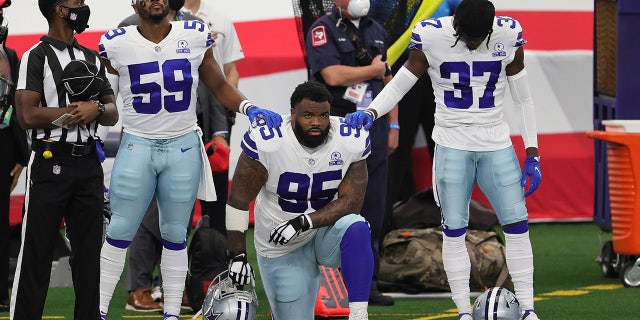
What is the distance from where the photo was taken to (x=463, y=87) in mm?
7840

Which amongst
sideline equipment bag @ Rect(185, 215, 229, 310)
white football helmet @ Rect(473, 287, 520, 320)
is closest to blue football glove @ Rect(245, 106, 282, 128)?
white football helmet @ Rect(473, 287, 520, 320)

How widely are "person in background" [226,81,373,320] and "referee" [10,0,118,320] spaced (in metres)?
0.67

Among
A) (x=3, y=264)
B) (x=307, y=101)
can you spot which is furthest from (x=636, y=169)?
(x=3, y=264)

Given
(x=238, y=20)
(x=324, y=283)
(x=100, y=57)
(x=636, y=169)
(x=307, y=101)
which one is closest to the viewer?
(x=307, y=101)

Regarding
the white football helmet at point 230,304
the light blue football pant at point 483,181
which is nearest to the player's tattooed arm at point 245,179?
the white football helmet at point 230,304

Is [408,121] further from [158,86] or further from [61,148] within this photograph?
[61,148]

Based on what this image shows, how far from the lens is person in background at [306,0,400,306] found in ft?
29.7

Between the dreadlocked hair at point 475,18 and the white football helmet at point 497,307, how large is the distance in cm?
129

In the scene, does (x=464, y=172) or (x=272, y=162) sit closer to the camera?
(x=272, y=162)

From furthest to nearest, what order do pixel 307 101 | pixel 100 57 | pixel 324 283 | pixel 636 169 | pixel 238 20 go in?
pixel 238 20 → pixel 636 169 → pixel 324 283 → pixel 100 57 → pixel 307 101

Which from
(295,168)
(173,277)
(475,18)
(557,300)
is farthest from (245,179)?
(557,300)

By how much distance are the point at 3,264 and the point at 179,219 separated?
5.85 ft

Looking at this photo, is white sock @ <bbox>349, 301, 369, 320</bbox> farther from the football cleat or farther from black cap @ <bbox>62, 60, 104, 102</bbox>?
black cap @ <bbox>62, 60, 104, 102</bbox>

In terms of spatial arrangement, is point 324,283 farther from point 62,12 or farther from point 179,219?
point 62,12
